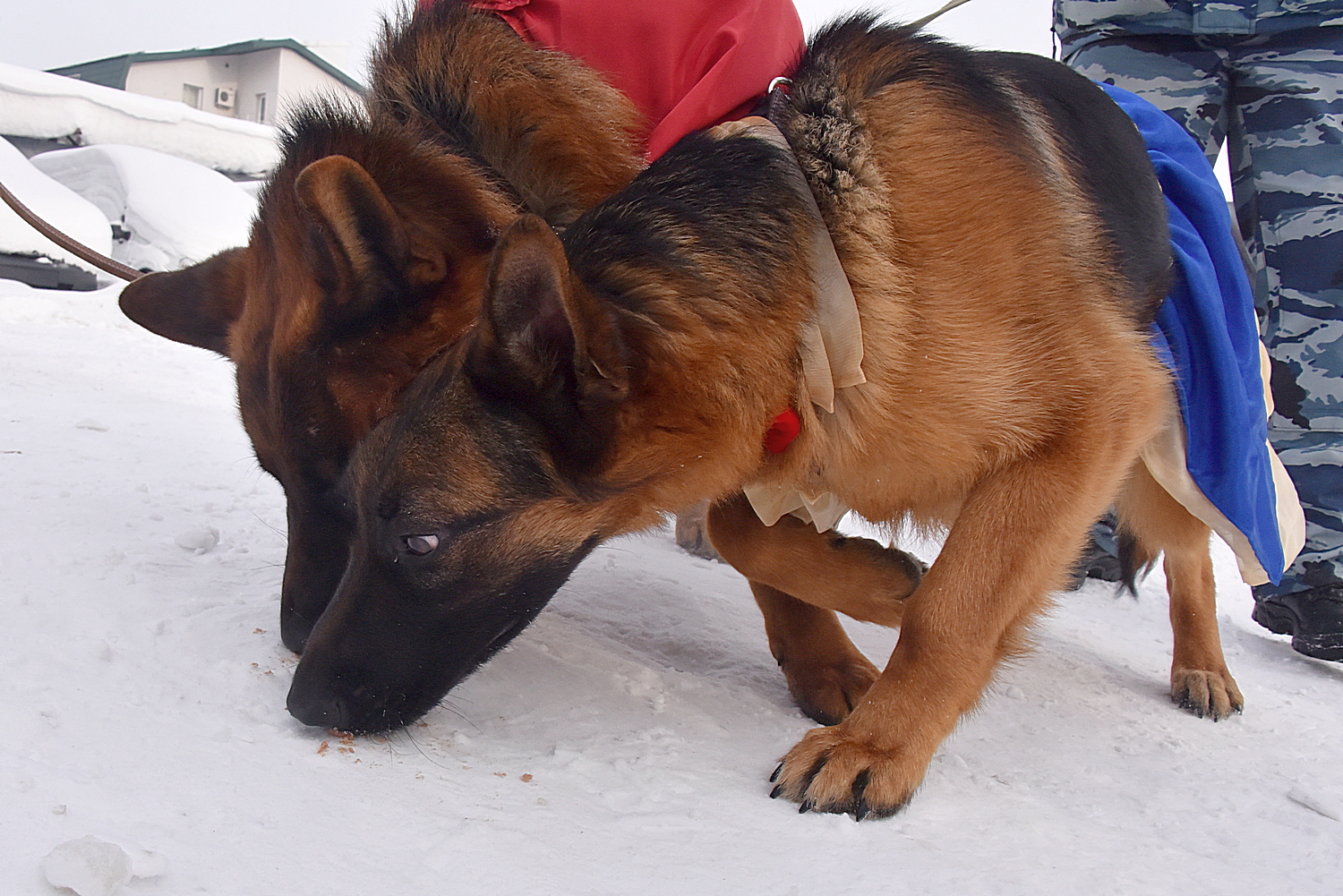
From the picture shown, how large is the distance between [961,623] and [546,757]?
35.6 inches

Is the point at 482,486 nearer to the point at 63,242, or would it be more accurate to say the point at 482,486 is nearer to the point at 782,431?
the point at 782,431

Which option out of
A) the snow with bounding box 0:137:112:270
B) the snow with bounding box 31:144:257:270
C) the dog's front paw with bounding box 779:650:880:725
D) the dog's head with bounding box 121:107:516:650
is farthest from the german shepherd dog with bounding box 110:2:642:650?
the snow with bounding box 31:144:257:270

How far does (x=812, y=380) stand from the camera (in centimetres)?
203

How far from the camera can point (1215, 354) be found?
250cm

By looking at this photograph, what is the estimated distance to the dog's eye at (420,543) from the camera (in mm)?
1975

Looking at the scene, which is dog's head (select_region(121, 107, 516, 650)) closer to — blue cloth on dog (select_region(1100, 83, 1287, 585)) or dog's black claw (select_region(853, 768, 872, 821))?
dog's black claw (select_region(853, 768, 872, 821))

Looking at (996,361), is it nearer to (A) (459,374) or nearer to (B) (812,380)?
(B) (812,380)

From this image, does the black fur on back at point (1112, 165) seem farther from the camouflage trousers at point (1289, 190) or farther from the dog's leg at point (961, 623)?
the camouflage trousers at point (1289, 190)

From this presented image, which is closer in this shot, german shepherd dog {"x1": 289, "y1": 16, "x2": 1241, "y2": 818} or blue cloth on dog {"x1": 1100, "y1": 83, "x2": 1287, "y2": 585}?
german shepherd dog {"x1": 289, "y1": 16, "x2": 1241, "y2": 818}

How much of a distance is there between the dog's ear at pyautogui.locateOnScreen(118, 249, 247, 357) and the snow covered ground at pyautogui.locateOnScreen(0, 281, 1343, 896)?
0.52 meters

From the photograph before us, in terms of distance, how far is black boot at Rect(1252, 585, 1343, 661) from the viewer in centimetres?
353

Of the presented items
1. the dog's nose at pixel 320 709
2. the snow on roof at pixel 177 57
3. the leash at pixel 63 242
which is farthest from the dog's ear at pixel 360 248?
the snow on roof at pixel 177 57

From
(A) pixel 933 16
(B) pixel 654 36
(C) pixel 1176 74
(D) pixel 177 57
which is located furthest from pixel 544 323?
(D) pixel 177 57

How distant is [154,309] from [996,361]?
256 cm
